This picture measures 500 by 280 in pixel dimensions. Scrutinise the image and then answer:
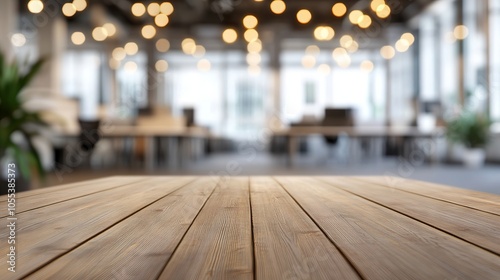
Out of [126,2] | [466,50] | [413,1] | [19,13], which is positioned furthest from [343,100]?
[19,13]

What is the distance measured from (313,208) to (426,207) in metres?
0.33

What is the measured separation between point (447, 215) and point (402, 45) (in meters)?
11.3

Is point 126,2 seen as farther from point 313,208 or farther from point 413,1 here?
point 313,208

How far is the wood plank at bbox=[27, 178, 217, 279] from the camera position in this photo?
A: 69cm

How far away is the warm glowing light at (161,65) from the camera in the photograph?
14.2 meters

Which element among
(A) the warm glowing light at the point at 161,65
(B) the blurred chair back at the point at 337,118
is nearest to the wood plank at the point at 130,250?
(B) the blurred chair back at the point at 337,118

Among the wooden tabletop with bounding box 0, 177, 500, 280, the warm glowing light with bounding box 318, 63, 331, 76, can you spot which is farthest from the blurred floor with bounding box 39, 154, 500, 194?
the warm glowing light with bounding box 318, 63, 331, 76

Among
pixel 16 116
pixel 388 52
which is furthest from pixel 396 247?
pixel 388 52

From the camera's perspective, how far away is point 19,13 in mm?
11008

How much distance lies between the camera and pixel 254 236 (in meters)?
0.93

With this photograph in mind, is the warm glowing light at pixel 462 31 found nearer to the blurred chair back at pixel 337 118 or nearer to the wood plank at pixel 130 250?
the blurred chair back at pixel 337 118

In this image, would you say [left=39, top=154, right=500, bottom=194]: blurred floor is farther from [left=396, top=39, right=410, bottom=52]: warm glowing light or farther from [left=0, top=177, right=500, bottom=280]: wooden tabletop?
[left=396, top=39, right=410, bottom=52]: warm glowing light

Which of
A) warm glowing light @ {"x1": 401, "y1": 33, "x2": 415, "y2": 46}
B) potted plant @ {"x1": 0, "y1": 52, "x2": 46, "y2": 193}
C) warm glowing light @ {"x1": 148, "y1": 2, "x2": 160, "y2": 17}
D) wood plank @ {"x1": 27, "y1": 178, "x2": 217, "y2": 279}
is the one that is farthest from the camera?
warm glowing light @ {"x1": 401, "y1": 33, "x2": 415, "y2": 46}

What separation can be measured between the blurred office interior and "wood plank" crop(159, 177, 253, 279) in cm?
417
